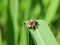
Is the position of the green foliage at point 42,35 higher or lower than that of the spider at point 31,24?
lower

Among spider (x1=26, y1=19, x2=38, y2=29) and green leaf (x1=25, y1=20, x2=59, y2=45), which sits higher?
spider (x1=26, y1=19, x2=38, y2=29)

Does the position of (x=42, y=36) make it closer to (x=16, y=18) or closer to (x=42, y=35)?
(x=42, y=35)

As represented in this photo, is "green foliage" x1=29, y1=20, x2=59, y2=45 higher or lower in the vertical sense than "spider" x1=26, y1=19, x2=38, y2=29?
lower

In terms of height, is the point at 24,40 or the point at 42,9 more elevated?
the point at 42,9

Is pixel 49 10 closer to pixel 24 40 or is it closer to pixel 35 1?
pixel 35 1

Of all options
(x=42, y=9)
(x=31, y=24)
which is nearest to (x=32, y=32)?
(x=31, y=24)

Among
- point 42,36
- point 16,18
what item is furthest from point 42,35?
point 16,18

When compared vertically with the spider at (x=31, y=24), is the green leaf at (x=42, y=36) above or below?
below

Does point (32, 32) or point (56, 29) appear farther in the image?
point (56, 29)
